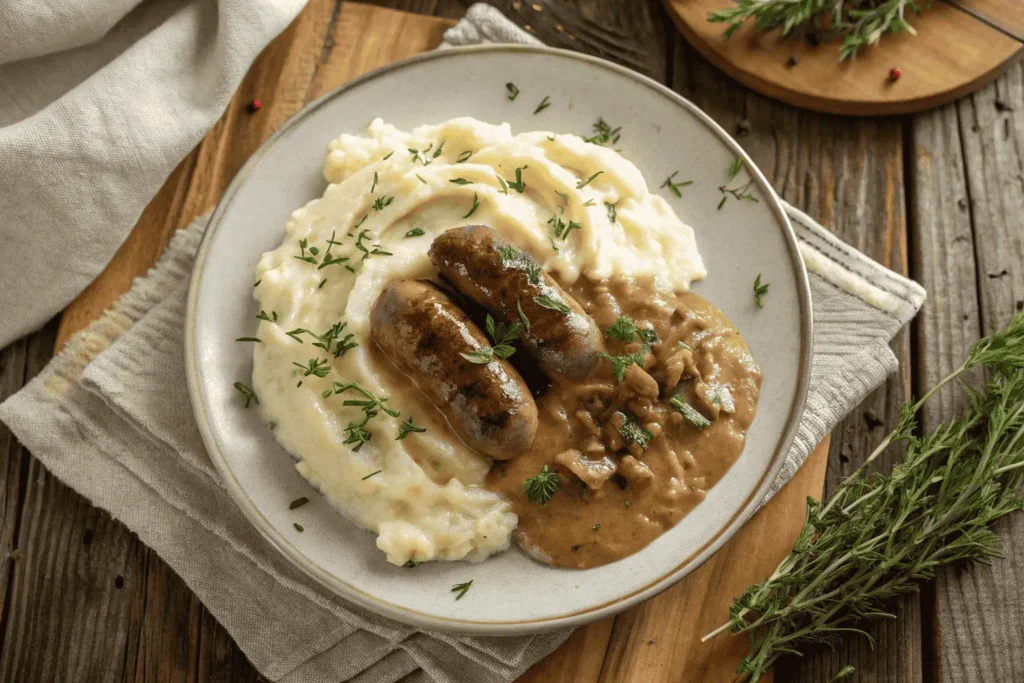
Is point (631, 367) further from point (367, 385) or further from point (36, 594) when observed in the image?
point (36, 594)

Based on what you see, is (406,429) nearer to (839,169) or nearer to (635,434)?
(635,434)

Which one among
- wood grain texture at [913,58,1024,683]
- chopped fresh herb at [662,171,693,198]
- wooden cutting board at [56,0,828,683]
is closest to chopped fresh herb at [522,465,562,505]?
wooden cutting board at [56,0,828,683]

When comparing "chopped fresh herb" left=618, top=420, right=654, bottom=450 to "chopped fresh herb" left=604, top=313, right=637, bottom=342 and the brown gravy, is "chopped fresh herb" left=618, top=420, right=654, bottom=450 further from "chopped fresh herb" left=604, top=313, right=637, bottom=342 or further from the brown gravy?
"chopped fresh herb" left=604, top=313, right=637, bottom=342

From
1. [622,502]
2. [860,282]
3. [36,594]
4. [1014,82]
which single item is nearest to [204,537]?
[36,594]

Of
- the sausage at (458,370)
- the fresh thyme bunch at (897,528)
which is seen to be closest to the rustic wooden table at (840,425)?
the fresh thyme bunch at (897,528)

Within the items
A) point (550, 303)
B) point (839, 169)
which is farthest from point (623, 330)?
point (839, 169)

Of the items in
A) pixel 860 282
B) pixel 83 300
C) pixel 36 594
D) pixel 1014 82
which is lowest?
pixel 36 594
